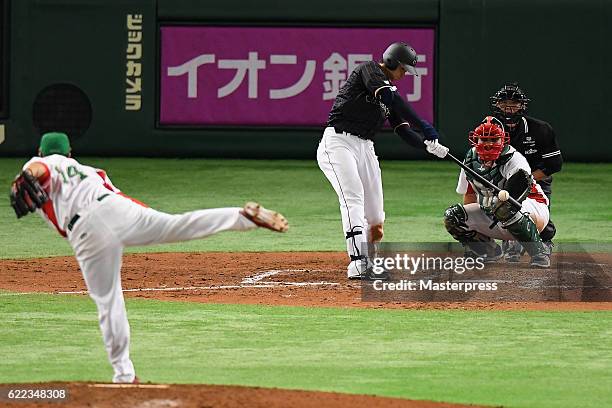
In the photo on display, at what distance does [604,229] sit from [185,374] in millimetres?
8045

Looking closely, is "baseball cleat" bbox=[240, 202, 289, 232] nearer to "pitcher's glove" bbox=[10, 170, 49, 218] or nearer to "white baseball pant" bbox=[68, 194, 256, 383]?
"white baseball pant" bbox=[68, 194, 256, 383]

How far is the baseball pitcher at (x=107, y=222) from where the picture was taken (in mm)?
6895

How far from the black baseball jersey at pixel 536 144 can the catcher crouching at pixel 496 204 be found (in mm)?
414

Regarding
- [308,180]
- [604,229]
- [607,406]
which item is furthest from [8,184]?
[607,406]

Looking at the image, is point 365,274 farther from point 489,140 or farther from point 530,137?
point 530,137

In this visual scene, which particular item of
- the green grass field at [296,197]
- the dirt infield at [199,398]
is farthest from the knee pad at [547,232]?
the dirt infield at [199,398]

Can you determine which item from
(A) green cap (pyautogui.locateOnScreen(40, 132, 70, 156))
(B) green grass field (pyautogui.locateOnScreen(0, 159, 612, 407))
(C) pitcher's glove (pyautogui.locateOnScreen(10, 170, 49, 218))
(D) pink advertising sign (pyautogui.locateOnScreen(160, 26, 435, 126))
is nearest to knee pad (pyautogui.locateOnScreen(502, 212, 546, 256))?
(B) green grass field (pyautogui.locateOnScreen(0, 159, 612, 407))

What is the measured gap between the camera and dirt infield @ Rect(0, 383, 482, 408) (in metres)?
6.53

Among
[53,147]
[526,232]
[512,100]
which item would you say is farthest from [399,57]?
[53,147]

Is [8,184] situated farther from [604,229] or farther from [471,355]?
[471,355]

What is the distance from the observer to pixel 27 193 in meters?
6.89

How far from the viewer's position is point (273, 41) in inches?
800

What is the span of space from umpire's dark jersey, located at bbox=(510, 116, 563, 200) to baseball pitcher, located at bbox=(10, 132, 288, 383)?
5658 mm

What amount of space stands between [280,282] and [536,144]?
267cm
